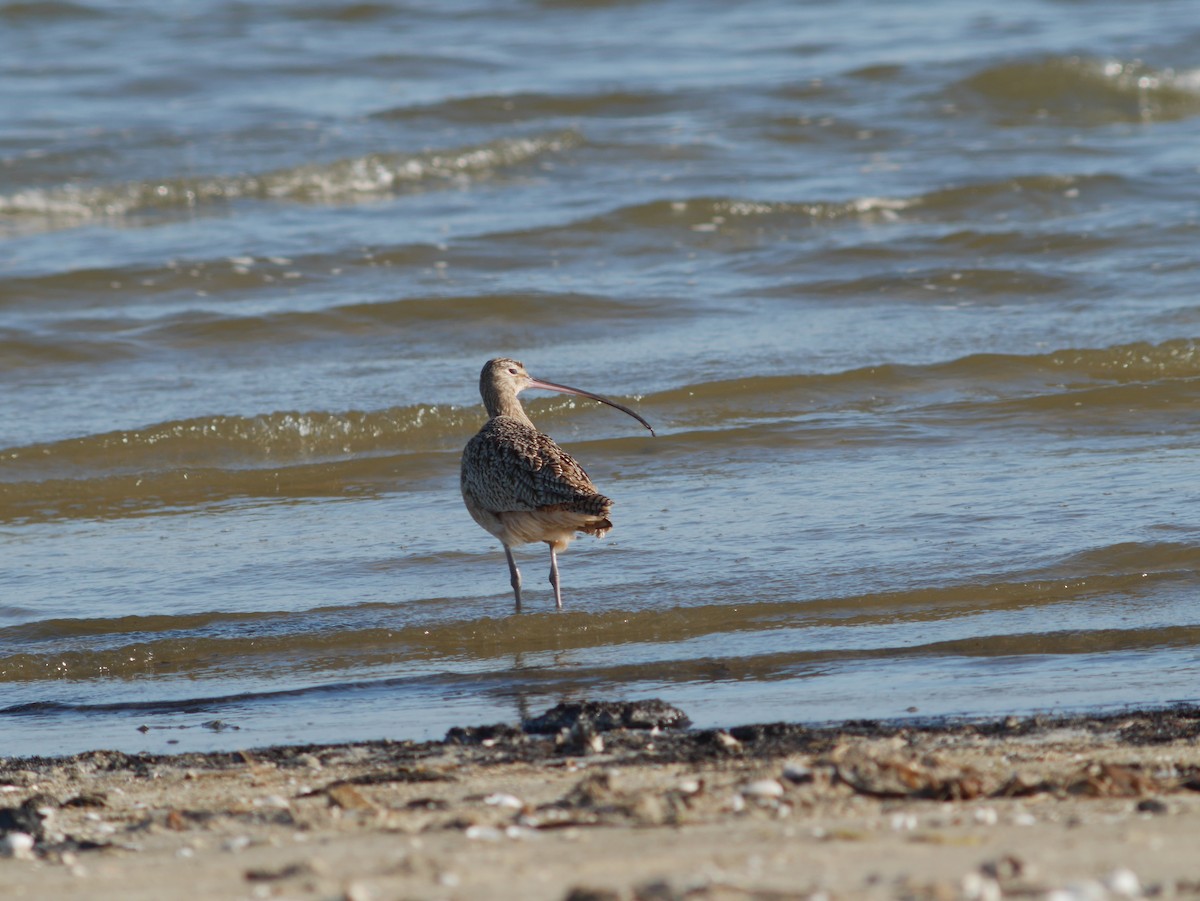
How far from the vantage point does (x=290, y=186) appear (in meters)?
17.1

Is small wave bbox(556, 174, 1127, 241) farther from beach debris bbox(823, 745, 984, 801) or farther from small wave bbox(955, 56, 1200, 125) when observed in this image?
beach debris bbox(823, 745, 984, 801)

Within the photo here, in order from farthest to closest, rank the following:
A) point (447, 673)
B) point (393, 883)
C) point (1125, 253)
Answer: point (1125, 253)
point (447, 673)
point (393, 883)

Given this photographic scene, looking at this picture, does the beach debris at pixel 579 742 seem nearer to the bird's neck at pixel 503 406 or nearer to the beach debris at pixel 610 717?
the beach debris at pixel 610 717

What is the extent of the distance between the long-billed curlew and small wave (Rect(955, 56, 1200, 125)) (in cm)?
1324

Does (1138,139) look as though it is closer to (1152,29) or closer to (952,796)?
(1152,29)

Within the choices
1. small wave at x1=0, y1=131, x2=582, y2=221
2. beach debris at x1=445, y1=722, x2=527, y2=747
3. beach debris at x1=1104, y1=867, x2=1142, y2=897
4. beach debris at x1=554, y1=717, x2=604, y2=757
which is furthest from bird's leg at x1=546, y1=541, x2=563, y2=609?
small wave at x1=0, y1=131, x2=582, y2=221

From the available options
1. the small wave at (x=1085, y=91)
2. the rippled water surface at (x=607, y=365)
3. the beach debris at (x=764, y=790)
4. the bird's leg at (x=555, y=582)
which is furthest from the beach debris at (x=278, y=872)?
the small wave at (x=1085, y=91)

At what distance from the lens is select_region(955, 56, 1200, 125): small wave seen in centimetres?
1948

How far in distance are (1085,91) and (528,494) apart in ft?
48.8

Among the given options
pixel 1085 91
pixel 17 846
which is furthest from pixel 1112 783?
pixel 1085 91

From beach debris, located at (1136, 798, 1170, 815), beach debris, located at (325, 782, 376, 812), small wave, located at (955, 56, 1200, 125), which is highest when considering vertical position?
small wave, located at (955, 56, 1200, 125)

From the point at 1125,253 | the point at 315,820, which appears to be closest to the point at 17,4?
the point at 1125,253

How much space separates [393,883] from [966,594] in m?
3.82

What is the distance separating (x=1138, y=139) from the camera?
18172mm
